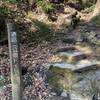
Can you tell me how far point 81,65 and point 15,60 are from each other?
2.54 m

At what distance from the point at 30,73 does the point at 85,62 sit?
1232mm

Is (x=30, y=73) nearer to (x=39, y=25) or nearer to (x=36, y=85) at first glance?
(x=36, y=85)

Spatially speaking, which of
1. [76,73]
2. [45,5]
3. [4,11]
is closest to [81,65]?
[76,73]

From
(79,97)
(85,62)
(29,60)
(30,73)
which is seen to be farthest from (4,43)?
Result: (79,97)

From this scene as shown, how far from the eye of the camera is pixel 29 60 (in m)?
7.37

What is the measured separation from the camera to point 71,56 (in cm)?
733

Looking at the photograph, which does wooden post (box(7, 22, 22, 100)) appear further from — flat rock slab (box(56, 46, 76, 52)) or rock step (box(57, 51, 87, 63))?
flat rock slab (box(56, 46, 76, 52))

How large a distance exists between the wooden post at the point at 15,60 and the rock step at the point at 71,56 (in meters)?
2.55

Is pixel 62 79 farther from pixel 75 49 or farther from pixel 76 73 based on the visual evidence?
pixel 75 49

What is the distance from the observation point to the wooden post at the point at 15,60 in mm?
4656

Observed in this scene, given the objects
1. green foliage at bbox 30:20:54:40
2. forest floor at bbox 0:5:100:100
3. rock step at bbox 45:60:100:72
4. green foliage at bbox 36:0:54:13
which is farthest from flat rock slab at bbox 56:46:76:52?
green foliage at bbox 36:0:54:13

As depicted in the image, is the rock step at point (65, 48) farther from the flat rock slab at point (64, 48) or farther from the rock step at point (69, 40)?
the rock step at point (69, 40)

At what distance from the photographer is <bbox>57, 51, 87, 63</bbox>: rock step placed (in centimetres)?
731

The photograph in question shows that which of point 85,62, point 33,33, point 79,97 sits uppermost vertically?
point 33,33
